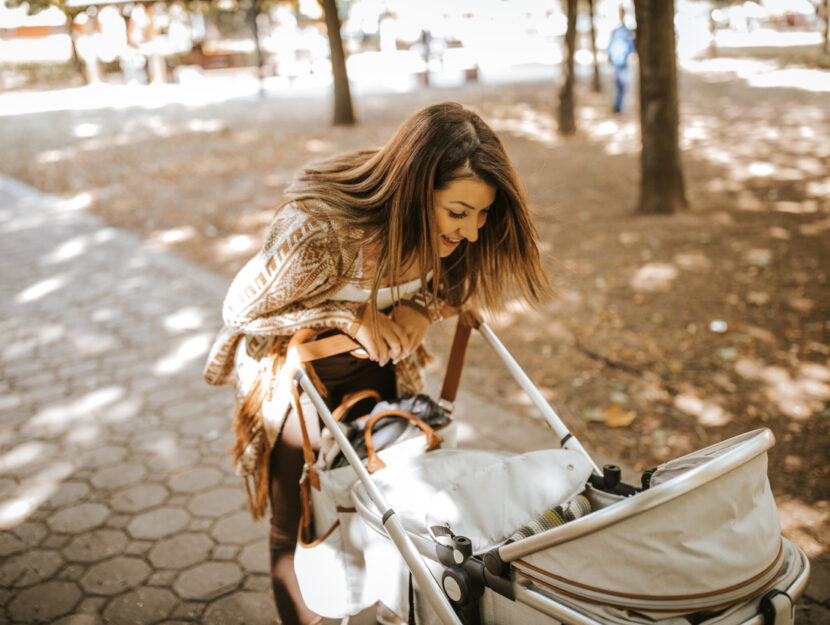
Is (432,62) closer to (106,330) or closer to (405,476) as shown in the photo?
(106,330)

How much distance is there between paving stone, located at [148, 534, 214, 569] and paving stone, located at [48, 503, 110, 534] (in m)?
0.43

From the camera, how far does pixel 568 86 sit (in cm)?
1247

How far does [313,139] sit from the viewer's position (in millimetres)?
13234

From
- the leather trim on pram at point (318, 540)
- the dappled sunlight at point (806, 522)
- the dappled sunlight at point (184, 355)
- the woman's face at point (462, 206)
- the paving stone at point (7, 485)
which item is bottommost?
the dappled sunlight at point (806, 522)

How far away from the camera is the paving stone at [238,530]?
3.49 m

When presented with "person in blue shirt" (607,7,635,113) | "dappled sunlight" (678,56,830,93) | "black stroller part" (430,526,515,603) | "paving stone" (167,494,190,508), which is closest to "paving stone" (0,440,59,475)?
"paving stone" (167,494,190,508)

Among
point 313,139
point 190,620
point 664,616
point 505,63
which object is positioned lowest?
point 190,620

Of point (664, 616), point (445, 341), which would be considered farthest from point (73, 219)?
point (664, 616)

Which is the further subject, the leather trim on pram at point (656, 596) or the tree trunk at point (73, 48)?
the tree trunk at point (73, 48)

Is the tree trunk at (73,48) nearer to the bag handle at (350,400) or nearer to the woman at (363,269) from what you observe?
the woman at (363,269)

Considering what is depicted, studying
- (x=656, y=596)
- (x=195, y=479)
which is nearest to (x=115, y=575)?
(x=195, y=479)

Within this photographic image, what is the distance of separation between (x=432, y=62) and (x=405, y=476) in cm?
2683

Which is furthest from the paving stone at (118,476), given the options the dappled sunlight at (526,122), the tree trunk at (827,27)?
the tree trunk at (827,27)

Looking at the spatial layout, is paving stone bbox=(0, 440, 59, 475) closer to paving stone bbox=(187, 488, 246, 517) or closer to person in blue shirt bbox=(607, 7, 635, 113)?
paving stone bbox=(187, 488, 246, 517)
